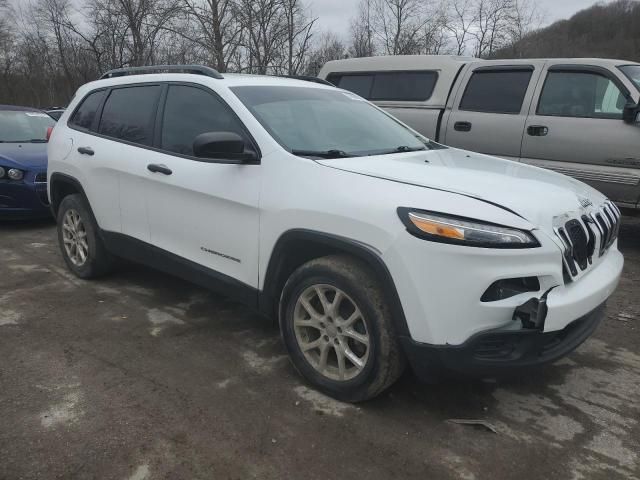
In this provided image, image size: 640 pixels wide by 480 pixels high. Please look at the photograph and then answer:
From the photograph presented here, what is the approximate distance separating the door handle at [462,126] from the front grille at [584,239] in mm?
3518

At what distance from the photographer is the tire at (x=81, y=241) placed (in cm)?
464

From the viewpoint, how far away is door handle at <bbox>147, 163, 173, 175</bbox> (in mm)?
3662

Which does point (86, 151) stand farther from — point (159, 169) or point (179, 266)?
point (179, 266)

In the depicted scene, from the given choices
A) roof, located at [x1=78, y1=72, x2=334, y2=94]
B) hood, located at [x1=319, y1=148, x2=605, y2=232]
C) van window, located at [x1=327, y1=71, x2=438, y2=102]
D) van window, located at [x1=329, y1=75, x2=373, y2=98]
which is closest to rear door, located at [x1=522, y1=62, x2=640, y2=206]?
van window, located at [x1=327, y1=71, x2=438, y2=102]

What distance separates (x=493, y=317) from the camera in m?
2.38

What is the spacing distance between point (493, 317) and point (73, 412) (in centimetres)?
215

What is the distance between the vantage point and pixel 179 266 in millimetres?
3779

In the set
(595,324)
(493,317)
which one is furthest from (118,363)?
(595,324)

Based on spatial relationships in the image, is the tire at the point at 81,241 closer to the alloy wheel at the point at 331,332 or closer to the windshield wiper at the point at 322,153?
the windshield wiper at the point at 322,153

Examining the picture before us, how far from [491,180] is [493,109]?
12.7 ft

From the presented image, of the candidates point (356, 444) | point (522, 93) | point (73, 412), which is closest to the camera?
point (356, 444)

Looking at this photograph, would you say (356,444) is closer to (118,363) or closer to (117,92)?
(118,363)

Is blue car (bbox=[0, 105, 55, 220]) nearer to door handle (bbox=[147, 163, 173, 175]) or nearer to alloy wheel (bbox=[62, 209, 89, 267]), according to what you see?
alloy wheel (bbox=[62, 209, 89, 267])

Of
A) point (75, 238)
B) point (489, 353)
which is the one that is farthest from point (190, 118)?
point (489, 353)
